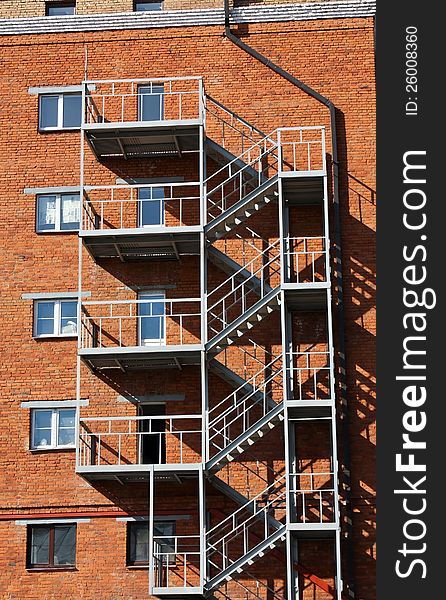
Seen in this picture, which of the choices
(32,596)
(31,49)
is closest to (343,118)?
(31,49)

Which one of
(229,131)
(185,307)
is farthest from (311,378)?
(229,131)

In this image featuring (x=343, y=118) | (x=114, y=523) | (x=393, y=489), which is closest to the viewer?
(x=393, y=489)

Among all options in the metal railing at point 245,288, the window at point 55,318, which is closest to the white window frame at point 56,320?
the window at point 55,318

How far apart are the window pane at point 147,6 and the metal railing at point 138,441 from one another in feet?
33.2

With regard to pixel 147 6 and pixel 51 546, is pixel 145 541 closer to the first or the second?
pixel 51 546

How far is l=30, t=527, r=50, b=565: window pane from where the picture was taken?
1094 inches

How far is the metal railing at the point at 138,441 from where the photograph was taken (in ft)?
91.4

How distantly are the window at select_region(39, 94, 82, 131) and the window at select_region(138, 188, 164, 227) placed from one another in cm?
237

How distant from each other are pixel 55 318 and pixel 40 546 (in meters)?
4.96

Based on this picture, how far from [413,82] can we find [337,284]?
4625 millimetres

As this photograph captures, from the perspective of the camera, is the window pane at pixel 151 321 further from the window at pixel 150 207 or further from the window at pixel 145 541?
the window at pixel 145 541

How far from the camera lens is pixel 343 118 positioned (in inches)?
1171

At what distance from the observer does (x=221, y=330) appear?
92.7ft

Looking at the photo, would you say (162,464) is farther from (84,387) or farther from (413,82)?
(413,82)
